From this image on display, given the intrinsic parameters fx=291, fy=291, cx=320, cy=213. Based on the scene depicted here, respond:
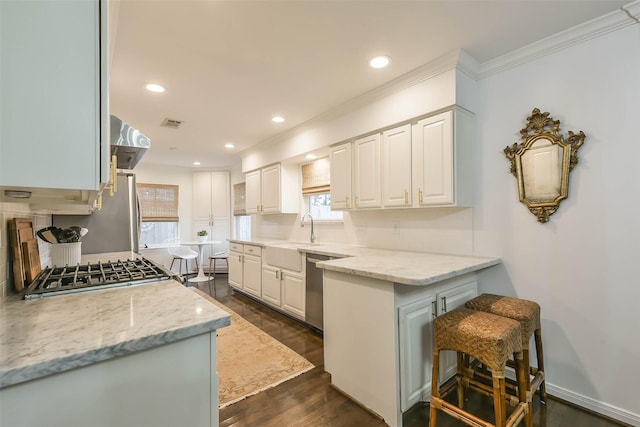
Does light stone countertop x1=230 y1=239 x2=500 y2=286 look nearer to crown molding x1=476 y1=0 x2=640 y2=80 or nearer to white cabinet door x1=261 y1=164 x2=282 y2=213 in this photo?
crown molding x1=476 y1=0 x2=640 y2=80

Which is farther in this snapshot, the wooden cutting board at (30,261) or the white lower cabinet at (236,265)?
the white lower cabinet at (236,265)

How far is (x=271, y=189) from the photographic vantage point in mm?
4422

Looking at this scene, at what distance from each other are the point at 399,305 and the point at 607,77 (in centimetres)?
200

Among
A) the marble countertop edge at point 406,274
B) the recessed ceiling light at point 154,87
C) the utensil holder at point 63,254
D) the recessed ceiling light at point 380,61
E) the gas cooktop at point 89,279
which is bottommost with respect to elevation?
the marble countertop edge at point 406,274

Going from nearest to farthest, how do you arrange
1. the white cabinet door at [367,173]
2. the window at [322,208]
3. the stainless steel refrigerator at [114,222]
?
the white cabinet door at [367,173], the stainless steel refrigerator at [114,222], the window at [322,208]

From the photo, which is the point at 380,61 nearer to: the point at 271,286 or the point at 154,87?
the point at 154,87

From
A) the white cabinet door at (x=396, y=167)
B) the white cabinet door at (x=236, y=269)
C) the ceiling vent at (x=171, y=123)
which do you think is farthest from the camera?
the white cabinet door at (x=236, y=269)

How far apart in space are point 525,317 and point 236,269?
3918 millimetres

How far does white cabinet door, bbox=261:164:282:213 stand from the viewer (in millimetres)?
4289

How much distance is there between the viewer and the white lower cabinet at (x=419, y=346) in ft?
5.69

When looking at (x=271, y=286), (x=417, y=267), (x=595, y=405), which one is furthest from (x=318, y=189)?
(x=595, y=405)

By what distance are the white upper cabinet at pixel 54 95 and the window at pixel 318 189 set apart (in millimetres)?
3099

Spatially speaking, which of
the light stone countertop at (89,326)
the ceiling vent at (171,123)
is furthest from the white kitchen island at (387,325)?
the ceiling vent at (171,123)

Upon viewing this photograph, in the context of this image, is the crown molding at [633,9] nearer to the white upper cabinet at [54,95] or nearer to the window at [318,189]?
the white upper cabinet at [54,95]
